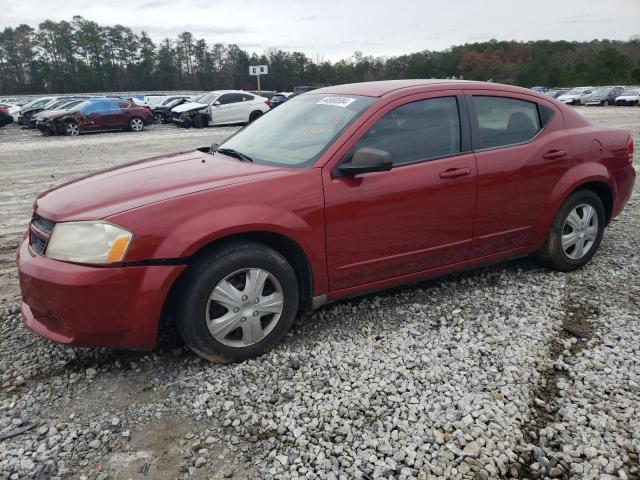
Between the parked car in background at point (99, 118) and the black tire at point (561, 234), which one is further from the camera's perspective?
the parked car in background at point (99, 118)

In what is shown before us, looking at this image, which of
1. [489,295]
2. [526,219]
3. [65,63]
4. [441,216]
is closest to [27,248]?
[441,216]

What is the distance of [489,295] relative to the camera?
4113 millimetres

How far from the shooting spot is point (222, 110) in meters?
22.1

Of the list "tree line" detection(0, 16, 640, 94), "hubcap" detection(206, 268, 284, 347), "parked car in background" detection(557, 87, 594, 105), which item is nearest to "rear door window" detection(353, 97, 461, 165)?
"hubcap" detection(206, 268, 284, 347)

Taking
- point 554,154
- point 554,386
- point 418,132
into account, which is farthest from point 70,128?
point 554,386

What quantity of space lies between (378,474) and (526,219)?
2.59 meters

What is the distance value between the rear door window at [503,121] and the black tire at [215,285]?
1.81m

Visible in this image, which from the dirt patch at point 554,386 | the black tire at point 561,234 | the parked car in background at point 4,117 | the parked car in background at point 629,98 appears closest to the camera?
the dirt patch at point 554,386

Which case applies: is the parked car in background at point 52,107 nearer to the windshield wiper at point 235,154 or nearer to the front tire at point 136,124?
the front tire at point 136,124

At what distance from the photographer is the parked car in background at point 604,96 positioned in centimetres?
4072

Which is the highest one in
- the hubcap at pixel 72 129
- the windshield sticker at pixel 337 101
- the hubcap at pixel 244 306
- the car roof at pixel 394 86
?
the car roof at pixel 394 86

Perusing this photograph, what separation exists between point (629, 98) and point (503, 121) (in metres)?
41.2

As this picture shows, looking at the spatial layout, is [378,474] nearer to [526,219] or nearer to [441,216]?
[441,216]

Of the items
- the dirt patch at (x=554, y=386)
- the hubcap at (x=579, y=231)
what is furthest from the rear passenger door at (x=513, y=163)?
the dirt patch at (x=554, y=386)
